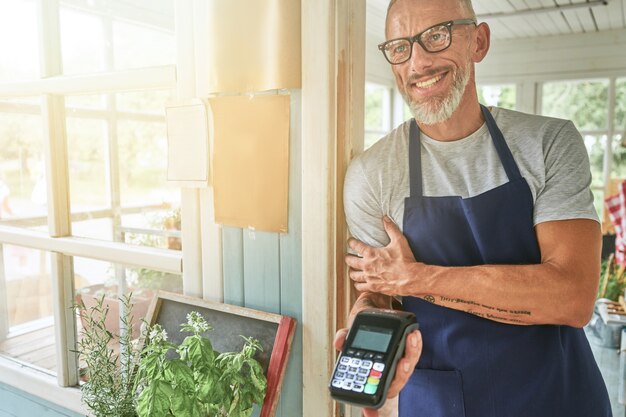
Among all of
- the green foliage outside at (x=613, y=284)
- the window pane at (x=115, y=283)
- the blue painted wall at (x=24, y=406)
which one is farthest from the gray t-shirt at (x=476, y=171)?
the green foliage outside at (x=613, y=284)

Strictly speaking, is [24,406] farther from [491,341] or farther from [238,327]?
[491,341]

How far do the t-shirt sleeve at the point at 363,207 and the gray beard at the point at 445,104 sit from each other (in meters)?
0.18

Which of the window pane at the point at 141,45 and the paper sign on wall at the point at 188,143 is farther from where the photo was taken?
the window pane at the point at 141,45

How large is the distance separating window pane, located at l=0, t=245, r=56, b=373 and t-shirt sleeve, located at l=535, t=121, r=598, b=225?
183cm

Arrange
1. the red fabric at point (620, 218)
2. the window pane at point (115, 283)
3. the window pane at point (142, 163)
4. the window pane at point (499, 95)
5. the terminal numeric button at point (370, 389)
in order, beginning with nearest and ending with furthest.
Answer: the terminal numeric button at point (370, 389)
the window pane at point (142, 163)
the window pane at point (115, 283)
the red fabric at point (620, 218)
the window pane at point (499, 95)

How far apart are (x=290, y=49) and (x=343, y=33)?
127 millimetres

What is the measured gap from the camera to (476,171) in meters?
1.08

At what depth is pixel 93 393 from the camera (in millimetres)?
Answer: 1274

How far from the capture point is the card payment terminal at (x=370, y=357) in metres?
0.86

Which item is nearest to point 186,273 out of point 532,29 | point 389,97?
point 532,29

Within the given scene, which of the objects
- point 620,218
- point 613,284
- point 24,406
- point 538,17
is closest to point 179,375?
point 24,406

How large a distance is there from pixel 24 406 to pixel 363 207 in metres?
1.60

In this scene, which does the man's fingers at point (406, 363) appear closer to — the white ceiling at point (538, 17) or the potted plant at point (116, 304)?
the potted plant at point (116, 304)

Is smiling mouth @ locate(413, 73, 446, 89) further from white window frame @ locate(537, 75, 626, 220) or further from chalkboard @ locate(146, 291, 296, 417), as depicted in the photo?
white window frame @ locate(537, 75, 626, 220)
